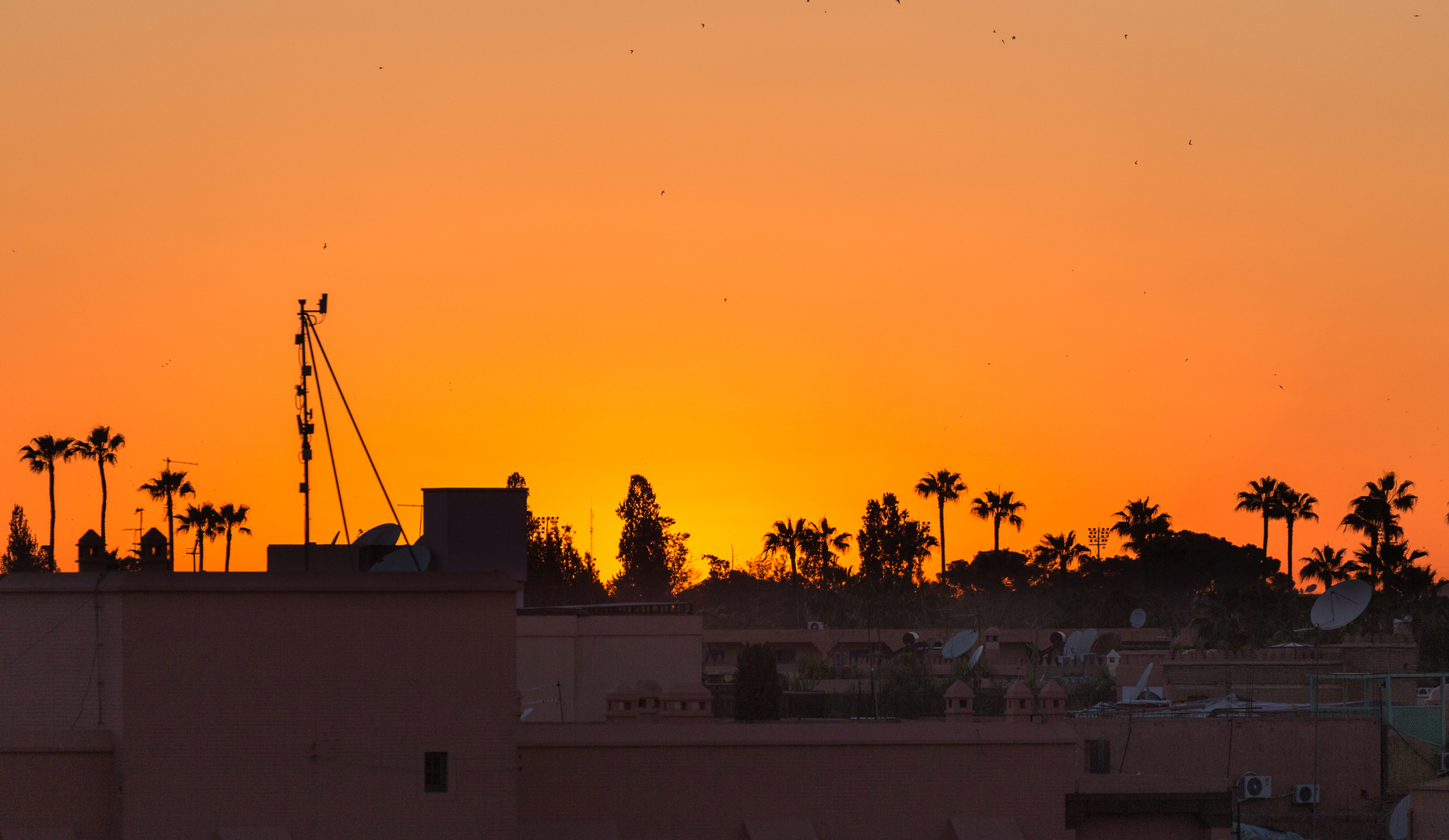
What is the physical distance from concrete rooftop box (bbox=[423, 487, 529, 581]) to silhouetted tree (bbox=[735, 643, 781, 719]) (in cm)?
1865

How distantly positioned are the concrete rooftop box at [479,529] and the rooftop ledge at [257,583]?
8.07 meters

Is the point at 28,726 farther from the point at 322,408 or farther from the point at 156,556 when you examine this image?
the point at 322,408

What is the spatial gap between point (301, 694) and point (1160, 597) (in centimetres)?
9057

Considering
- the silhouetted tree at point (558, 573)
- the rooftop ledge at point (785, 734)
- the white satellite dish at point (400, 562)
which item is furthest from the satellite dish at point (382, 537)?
the silhouetted tree at point (558, 573)

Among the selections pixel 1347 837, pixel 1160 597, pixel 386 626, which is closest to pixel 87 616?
pixel 386 626

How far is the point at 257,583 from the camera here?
2455 centimetres

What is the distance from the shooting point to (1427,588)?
287 feet

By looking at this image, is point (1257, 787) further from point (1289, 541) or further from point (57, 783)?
point (1289, 541)

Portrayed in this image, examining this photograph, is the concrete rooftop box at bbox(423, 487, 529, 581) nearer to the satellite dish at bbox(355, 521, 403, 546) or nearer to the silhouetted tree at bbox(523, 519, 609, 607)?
the satellite dish at bbox(355, 521, 403, 546)

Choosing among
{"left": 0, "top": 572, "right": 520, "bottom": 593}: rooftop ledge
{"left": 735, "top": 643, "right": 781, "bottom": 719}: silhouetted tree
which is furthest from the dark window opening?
{"left": 735, "top": 643, "right": 781, "bottom": 719}: silhouetted tree

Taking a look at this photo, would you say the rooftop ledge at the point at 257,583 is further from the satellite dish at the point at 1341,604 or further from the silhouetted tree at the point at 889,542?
the silhouetted tree at the point at 889,542

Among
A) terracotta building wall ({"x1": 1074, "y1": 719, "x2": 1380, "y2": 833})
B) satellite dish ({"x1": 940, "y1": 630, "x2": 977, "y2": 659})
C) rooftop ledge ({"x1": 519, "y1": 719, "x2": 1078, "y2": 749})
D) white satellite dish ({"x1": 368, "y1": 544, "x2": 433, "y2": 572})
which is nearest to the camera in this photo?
rooftop ledge ({"x1": 519, "y1": 719, "x2": 1078, "y2": 749})

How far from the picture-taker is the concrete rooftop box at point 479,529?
33.6 meters

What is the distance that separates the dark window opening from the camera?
25031 mm
